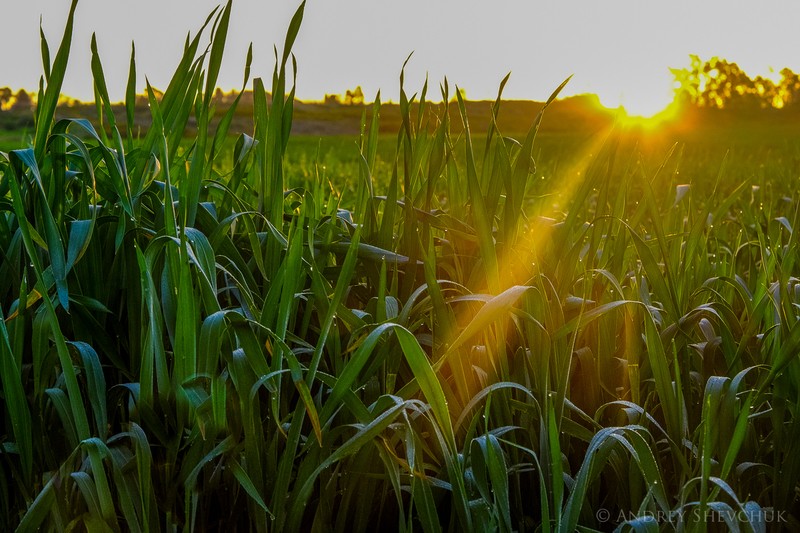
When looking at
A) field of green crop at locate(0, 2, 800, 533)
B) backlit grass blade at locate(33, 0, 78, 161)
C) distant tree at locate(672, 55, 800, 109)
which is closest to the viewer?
field of green crop at locate(0, 2, 800, 533)

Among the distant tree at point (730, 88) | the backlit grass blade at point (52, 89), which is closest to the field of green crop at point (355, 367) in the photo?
the backlit grass blade at point (52, 89)

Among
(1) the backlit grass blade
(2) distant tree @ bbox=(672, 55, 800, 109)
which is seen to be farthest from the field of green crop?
(2) distant tree @ bbox=(672, 55, 800, 109)

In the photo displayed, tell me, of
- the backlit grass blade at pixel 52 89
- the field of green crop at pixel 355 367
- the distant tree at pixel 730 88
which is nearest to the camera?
the field of green crop at pixel 355 367

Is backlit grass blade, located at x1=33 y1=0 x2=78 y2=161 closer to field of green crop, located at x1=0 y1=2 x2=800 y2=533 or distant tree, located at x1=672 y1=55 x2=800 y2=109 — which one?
field of green crop, located at x1=0 y1=2 x2=800 y2=533

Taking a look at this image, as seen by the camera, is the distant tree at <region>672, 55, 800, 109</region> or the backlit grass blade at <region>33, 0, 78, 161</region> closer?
the backlit grass blade at <region>33, 0, 78, 161</region>

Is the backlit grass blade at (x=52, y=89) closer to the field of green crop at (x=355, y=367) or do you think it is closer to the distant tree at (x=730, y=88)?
the field of green crop at (x=355, y=367)

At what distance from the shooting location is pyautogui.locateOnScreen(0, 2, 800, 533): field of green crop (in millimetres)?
844

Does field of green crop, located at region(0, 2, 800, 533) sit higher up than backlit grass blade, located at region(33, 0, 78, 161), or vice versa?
backlit grass blade, located at region(33, 0, 78, 161)

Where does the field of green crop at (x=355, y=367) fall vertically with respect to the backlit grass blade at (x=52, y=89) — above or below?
below

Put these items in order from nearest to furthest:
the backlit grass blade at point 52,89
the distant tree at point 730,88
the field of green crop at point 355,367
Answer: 1. the field of green crop at point 355,367
2. the backlit grass blade at point 52,89
3. the distant tree at point 730,88

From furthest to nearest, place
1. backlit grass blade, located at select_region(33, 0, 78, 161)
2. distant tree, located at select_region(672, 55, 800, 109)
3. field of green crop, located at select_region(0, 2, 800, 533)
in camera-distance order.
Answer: distant tree, located at select_region(672, 55, 800, 109) → backlit grass blade, located at select_region(33, 0, 78, 161) → field of green crop, located at select_region(0, 2, 800, 533)

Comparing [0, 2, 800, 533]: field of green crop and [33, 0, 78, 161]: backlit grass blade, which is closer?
[0, 2, 800, 533]: field of green crop

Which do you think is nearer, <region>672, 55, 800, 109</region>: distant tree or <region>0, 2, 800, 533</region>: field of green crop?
<region>0, 2, 800, 533</region>: field of green crop

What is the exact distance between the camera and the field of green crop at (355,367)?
844 millimetres
